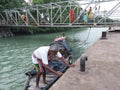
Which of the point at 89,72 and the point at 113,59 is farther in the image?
the point at 113,59

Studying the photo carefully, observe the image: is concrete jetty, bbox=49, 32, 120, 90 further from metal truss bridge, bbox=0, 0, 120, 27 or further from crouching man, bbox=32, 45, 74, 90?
metal truss bridge, bbox=0, 0, 120, 27

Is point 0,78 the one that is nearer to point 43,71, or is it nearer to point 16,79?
point 16,79

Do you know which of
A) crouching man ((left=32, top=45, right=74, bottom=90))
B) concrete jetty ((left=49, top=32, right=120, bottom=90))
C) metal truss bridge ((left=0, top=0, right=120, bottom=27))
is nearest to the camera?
concrete jetty ((left=49, top=32, right=120, bottom=90))

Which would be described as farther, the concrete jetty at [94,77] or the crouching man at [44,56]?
the crouching man at [44,56]

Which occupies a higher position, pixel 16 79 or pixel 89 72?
pixel 89 72

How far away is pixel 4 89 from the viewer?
29.2 feet

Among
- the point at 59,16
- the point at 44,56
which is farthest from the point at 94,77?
the point at 59,16

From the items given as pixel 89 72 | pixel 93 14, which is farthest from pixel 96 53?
pixel 93 14

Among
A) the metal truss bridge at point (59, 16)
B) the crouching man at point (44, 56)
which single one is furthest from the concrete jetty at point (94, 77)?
the metal truss bridge at point (59, 16)

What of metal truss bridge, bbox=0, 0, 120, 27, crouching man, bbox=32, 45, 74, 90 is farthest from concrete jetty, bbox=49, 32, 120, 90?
metal truss bridge, bbox=0, 0, 120, 27

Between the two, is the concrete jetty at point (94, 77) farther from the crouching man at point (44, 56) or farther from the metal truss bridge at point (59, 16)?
the metal truss bridge at point (59, 16)

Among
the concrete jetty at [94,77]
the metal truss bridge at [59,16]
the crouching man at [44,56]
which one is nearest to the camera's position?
the concrete jetty at [94,77]

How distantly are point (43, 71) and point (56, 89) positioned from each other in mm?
1593

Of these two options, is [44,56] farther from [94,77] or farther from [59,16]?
[59,16]
